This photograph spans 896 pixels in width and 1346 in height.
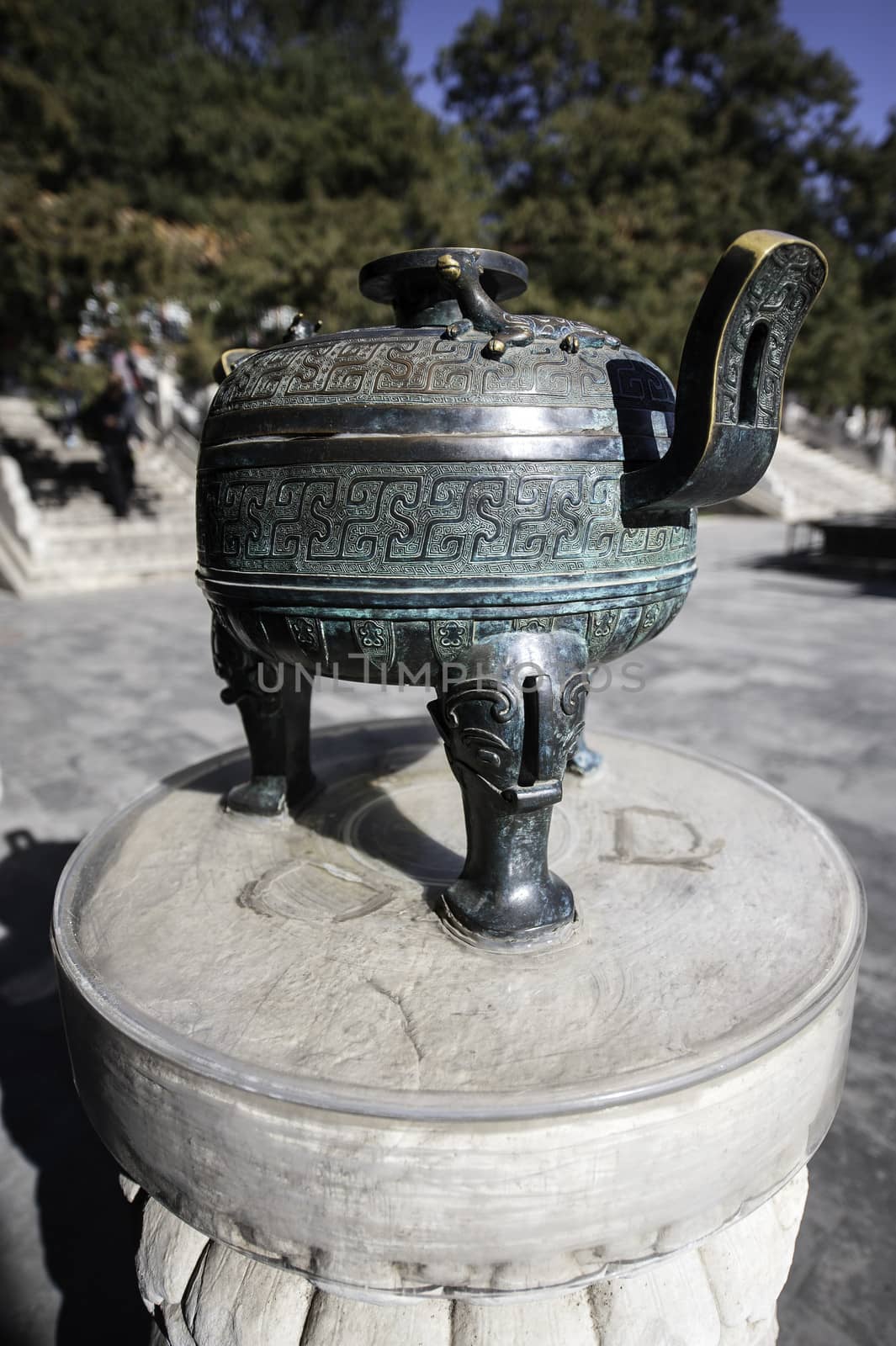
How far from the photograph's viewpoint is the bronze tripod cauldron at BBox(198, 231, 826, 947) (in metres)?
1.34

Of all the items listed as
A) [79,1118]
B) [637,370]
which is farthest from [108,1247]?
[637,370]

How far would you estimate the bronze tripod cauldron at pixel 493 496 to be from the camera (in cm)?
134

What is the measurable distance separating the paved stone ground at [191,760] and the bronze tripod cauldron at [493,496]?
3.03 feet

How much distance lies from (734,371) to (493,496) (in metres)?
0.42

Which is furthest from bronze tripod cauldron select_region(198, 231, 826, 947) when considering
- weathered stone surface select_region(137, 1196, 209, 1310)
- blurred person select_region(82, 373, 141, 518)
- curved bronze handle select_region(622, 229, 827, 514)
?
blurred person select_region(82, 373, 141, 518)

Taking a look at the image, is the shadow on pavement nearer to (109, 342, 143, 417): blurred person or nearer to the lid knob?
the lid knob

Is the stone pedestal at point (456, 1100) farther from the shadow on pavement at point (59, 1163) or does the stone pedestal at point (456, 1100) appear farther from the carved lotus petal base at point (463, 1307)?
the shadow on pavement at point (59, 1163)

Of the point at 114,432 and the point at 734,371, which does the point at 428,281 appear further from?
the point at 114,432

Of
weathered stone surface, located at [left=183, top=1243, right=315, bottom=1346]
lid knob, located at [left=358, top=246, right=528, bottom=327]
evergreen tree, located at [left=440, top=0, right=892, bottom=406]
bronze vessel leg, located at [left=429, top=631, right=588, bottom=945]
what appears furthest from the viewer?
evergreen tree, located at [left=440, top=0, right=892, bottom=406]

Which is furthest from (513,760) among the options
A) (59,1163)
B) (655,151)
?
(655,151)

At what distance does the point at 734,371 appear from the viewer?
1.31 m

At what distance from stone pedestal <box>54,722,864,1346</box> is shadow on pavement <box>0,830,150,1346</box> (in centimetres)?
28

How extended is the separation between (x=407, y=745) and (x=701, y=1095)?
1.72 metres

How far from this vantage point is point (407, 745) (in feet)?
9.27
